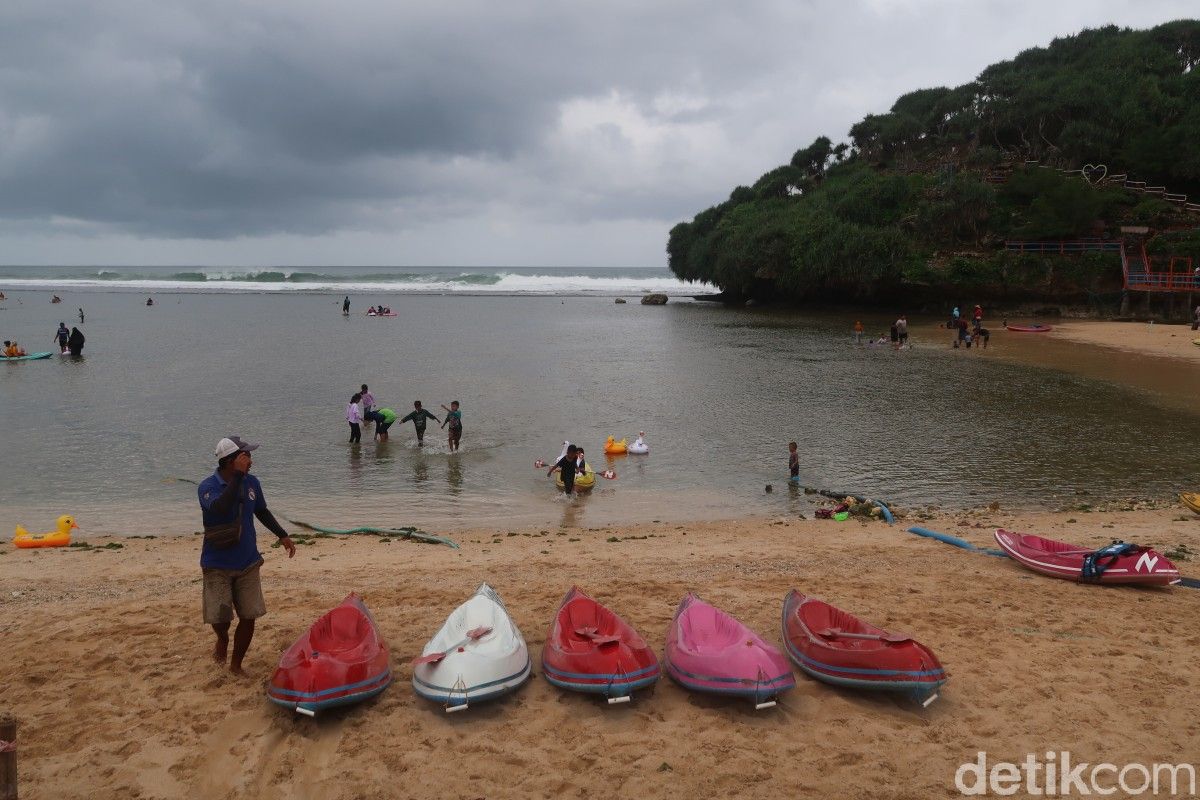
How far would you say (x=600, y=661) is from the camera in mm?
5867

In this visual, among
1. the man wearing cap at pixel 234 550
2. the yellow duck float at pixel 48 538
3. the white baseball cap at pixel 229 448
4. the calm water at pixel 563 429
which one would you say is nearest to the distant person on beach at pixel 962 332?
the calm water at pixel 563 429

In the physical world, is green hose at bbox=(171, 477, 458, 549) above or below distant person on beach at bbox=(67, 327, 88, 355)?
below

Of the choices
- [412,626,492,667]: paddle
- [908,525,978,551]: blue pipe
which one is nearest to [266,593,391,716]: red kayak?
[412,626,492,667]: paddle

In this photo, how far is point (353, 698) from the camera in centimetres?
572

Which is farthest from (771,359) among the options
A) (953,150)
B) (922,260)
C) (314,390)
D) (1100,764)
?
(953,150)

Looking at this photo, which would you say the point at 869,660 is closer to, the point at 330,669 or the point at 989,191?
the point at 330,669

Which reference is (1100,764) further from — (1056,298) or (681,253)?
(681,253)

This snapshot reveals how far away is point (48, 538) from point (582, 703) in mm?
9402

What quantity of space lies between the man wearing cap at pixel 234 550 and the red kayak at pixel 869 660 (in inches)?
178

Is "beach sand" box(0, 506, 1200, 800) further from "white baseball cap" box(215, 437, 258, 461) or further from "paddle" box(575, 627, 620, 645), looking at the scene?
"white baseball cap" box(215, 437, 258, 461)

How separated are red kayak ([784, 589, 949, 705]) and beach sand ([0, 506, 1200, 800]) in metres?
0.16

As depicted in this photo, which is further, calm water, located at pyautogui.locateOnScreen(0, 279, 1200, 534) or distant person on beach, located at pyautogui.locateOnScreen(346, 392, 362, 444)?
distant person on beach, located at pyautogui.locateOnScreen(346, 392, 362, 444)

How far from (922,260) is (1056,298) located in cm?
867

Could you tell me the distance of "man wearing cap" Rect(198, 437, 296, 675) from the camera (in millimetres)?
5754
